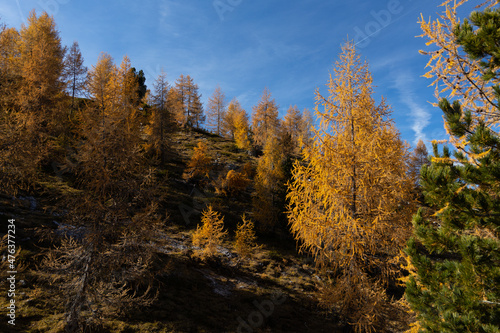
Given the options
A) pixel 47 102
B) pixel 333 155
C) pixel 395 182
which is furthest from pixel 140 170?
pixel 47 102

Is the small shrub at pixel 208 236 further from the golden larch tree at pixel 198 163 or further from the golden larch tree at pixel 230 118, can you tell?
the golden larch tree at pixel 230 118

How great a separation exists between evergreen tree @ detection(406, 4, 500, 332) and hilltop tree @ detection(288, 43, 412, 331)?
197cm

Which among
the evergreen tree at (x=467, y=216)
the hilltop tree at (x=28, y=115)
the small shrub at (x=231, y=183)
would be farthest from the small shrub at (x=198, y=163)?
the evergreen tree at (x=467, y=216)

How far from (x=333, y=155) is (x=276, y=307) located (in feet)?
37.1

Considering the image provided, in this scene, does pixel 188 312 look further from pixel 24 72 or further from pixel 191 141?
pixel 191 141

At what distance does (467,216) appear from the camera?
3.36 meters

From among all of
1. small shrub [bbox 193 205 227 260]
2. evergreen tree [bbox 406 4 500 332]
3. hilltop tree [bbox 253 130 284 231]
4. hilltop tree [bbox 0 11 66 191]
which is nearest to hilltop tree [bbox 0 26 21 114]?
hilltop tree [bbox 0 11 66 191]

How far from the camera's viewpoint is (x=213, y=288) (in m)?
13.8

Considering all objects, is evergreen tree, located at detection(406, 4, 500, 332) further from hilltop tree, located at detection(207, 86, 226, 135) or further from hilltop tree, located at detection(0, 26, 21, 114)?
hilltop tree, located at detection(207, 86, 226, 135)

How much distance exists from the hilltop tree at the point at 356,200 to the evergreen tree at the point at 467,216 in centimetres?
197

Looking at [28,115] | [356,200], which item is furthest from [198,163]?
[356,200]

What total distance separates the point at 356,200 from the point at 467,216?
2.87m

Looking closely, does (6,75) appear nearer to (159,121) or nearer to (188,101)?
(159,121)

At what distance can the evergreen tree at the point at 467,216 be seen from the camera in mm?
3070
